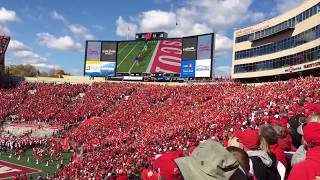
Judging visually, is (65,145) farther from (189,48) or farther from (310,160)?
(310,160)

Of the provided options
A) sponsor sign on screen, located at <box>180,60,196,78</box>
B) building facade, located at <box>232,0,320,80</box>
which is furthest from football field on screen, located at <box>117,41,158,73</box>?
building facade, located at <box>232,0,320,80</box>

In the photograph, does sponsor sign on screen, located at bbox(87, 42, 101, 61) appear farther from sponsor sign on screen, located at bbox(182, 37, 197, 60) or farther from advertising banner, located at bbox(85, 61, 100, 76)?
sponsor sign on screen, located at bbox(182, 37, 197, 60)

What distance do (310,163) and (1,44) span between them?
5639 cm

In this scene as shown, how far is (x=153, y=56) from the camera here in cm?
4609

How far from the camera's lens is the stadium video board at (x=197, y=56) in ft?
137

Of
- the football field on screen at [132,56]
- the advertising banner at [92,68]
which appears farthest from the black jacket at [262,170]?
the advertising banner at [92,68]

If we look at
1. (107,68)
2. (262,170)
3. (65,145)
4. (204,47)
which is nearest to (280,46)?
(204,47)

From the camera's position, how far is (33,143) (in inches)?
1406

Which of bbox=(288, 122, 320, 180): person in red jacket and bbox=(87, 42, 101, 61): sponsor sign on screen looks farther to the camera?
bbox=(87, 42, 101, 61): sponsor sign on screen

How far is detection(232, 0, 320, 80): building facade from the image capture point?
111 feet

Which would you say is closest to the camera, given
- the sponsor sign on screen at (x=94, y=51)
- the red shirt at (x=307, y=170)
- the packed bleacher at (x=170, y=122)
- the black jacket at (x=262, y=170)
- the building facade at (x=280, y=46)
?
the red shirt at (x=307, y=170)

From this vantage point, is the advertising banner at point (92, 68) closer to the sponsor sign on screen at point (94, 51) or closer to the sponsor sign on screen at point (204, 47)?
the sponsor sign on screen at point (94, 51)

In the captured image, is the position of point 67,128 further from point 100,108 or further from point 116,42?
point 116,42

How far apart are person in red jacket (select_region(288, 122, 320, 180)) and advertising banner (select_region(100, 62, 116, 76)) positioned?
4642cm
